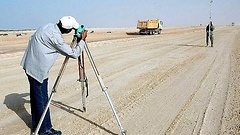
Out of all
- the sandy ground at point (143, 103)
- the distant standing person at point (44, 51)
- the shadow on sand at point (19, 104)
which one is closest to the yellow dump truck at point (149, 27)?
the sandy ground at point (143, 103)

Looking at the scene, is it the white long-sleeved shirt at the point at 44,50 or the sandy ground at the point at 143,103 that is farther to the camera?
the sandy ground at the point at 143,103

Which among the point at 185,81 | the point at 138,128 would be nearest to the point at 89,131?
the point at 138,128

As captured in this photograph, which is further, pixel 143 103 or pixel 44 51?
pixel 143 103

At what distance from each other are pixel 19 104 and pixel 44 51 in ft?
9.65

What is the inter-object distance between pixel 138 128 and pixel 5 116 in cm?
274

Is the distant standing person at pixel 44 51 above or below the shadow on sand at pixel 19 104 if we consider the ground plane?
above

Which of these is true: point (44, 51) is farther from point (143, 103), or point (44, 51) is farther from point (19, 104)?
point (143, 103)

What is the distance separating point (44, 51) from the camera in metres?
4.26

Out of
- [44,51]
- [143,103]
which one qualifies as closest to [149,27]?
[143,103]

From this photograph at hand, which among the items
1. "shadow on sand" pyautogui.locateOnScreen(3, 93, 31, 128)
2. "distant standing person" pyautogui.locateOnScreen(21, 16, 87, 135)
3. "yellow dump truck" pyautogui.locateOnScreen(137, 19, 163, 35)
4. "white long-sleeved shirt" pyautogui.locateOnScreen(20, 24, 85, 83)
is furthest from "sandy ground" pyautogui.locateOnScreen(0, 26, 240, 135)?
"yellow dump truck" pyautogui.locateOnScreen(137, 19, 163, 35)

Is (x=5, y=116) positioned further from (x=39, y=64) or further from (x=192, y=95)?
(x=192, y=95)

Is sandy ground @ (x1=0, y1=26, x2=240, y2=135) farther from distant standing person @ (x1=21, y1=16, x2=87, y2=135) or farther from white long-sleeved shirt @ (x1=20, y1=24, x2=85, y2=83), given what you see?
white long-sleeved shirt @ (x1=20, y1=24, x2=85, y2=83)

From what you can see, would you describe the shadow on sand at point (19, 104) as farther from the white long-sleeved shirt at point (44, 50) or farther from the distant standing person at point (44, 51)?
the white long-sleeved shirt at point (44, 50)

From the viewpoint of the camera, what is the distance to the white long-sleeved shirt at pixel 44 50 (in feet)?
13.7
